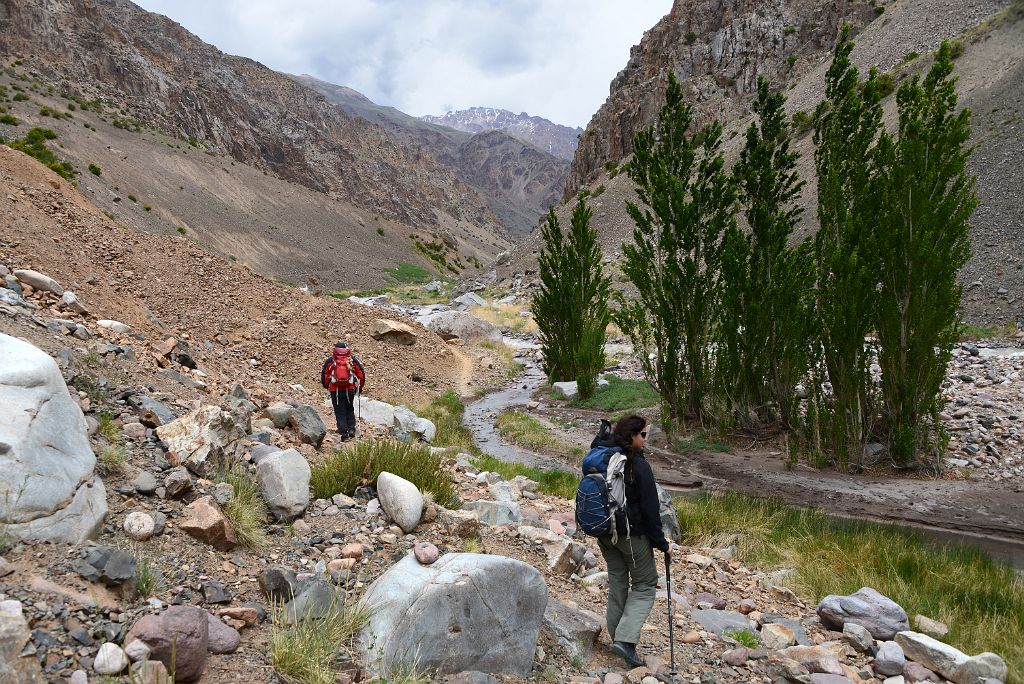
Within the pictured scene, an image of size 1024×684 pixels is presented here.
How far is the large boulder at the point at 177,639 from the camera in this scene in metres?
2.77

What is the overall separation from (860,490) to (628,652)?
7.80 metres

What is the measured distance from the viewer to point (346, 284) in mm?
58469

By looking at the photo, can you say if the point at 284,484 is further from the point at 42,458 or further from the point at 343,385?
the point at 343,385

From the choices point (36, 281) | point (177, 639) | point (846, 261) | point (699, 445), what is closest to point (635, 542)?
point (177, 639)

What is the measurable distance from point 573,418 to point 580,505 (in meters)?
12.4

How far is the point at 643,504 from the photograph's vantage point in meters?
4.16

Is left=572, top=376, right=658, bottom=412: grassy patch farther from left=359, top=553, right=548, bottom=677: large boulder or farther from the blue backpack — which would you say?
left=359, top=553, right=548, bottom=677: large boulder

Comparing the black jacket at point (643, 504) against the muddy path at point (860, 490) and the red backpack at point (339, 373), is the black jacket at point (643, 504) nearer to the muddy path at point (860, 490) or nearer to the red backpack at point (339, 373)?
the red backpack at point (339, 373)

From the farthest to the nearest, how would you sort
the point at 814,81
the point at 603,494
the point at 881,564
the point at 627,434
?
the point at 814,81 < the point at 881,564 < the point at 627,434 < the point at 603,494

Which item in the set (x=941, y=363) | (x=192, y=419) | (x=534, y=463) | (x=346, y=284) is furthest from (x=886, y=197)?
(x=346, y=284)

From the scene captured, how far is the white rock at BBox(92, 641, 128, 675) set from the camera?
8.64 feet

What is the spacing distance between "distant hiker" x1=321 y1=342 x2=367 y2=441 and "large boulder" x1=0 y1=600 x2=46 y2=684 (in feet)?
21.2

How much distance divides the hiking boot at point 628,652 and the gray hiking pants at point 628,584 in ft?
0.13

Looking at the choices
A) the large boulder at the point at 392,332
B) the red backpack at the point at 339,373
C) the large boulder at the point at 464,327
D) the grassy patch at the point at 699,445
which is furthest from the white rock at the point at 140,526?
the large boulder at the point at 464,327
